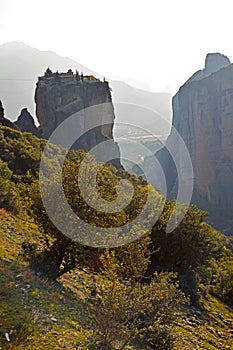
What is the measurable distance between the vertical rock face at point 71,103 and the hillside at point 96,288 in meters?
50.7

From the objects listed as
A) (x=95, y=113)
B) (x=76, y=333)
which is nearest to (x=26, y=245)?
(x=76, y=333)

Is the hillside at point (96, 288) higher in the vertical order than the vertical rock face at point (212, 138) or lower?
lower

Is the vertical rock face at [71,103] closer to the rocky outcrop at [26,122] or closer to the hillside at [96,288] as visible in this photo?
the rocky outcrop at [26,122]

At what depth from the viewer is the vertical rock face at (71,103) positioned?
2921 inches

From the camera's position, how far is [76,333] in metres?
10.8

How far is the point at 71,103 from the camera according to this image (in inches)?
→ 2972

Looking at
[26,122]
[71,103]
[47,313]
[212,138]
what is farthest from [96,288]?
[212,138]

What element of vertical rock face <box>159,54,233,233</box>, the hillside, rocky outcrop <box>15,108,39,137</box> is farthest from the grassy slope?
vertical rock face <box>159,54,233,233</box>

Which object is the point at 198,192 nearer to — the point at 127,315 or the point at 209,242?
the point at 209,242

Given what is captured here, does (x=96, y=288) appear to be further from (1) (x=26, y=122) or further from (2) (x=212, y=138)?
(2) (x=212, y=138)

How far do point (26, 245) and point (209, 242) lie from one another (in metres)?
15.8

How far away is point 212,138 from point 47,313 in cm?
12802

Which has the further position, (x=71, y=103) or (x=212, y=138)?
(x=212, y=138)

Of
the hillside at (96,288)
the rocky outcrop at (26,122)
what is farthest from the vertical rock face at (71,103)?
the hillside at (96,288)
